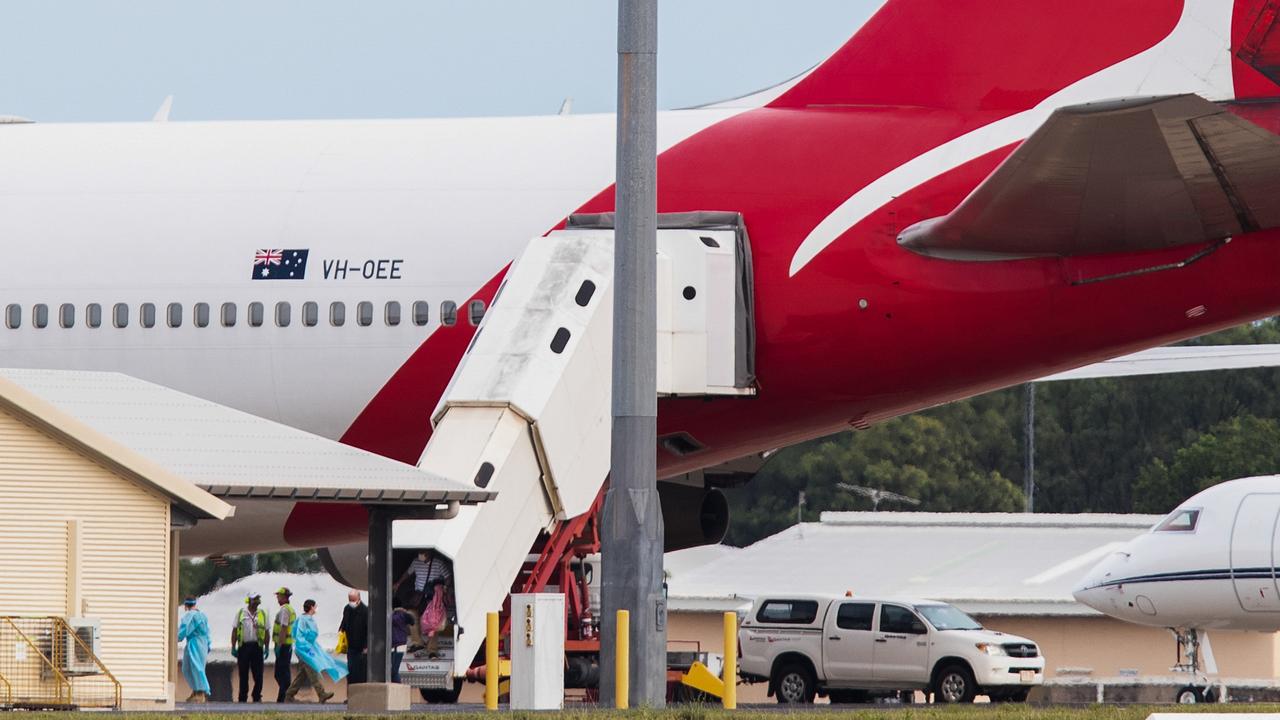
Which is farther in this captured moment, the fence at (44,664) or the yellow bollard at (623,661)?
the yellow bollard at (623,661)

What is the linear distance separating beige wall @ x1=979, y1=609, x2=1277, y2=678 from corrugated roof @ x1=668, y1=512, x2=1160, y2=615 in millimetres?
872

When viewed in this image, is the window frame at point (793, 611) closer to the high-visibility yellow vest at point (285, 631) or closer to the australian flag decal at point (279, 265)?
the high-visibility yellow vest at point (285, 631)

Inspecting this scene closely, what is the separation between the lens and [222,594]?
146ft

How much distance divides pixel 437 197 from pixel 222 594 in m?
22.7

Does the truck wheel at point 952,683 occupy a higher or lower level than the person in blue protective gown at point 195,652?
lower

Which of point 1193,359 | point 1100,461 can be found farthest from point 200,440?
point 1100,461

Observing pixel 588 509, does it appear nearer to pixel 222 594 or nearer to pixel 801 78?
pixel 801 78

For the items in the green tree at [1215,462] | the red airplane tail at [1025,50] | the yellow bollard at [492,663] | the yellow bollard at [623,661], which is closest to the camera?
the yellow bollard at [623,661]

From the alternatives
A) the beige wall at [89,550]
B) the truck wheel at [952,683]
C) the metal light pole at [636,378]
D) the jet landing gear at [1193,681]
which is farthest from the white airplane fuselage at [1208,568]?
the beige wall at [89,550]

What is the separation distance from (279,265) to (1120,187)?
9349mm

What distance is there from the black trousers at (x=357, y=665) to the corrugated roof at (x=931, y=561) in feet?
48.0

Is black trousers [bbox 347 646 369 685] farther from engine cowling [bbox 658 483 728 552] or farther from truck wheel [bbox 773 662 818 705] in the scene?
truck wheel [bbox 773 662 818 705]

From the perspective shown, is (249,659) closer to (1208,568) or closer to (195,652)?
(195,652)

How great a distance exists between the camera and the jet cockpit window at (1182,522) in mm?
30891
